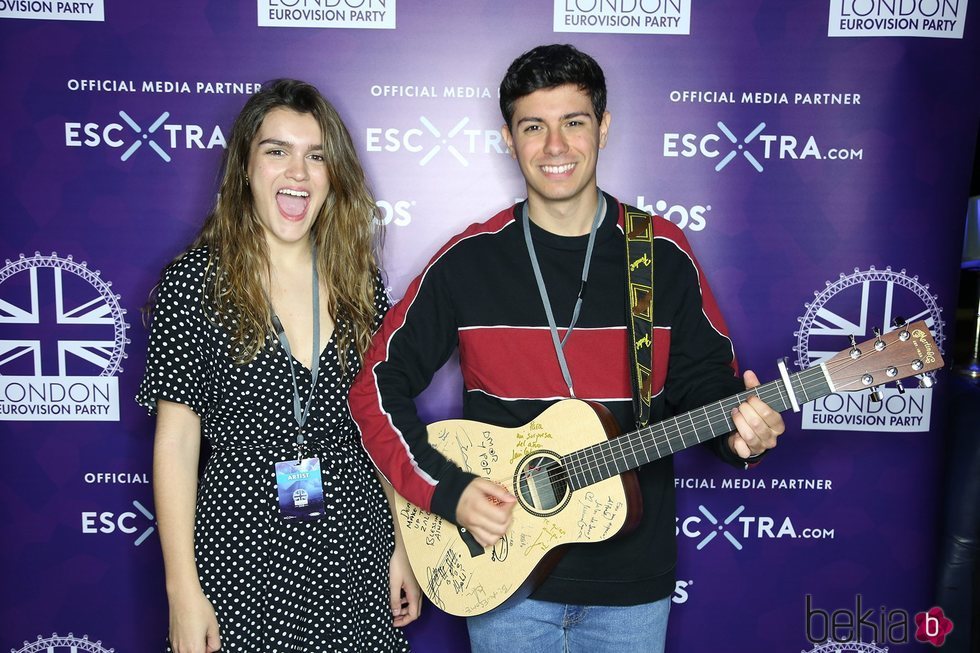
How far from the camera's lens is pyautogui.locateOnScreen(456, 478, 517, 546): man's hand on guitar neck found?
1653 millimetres

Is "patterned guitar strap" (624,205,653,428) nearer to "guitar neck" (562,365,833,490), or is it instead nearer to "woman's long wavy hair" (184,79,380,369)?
"guitar neck" (562,365,833,490)

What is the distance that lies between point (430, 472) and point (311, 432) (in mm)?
292

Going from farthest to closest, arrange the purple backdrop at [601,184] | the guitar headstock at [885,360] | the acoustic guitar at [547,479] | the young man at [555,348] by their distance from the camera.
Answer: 1. the purple backdrop at [601,184]
2. the young man at [555,348]
3. the acoustic guitar at [547,479]
4. the guitar headstock at [885,360]

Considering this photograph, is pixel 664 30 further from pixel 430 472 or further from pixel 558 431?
pixel 430 472

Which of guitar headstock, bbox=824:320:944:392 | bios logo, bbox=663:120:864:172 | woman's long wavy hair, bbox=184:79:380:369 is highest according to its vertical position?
bios logo, bbox=663:120:864:172

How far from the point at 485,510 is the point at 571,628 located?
42 cm

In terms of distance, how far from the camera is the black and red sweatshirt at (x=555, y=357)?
171 centimetres

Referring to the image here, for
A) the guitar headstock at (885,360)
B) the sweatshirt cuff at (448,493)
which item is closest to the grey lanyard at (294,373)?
the sweatshirt cuff at (448,493)

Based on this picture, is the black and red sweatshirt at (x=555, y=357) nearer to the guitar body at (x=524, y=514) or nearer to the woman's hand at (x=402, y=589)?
the guitar body at (x=524, y=514)

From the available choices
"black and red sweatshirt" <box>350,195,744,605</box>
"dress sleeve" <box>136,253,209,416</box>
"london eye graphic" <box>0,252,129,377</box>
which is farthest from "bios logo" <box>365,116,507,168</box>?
"london eye graphic" <box>0,252,129,377</box>

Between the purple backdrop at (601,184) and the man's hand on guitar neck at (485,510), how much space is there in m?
0.72

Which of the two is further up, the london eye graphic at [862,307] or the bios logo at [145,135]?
the bios logo at [145,135]

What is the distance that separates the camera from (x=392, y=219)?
2.32 m

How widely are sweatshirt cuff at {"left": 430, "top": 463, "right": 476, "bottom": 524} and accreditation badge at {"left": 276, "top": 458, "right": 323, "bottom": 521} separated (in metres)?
0.26
